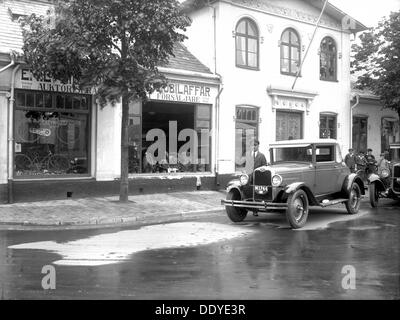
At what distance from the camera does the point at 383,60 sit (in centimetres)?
2045

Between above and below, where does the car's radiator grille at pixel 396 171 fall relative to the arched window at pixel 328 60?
below

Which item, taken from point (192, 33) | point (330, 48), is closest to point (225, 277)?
point (192, 33)

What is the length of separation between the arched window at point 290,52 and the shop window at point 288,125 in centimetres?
169

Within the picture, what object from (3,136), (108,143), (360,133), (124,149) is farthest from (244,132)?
(3,136)

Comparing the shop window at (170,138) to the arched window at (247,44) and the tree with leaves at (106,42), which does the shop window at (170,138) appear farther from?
the tree with leaves at (106,42)

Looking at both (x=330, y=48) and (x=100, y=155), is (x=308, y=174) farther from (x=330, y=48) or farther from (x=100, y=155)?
(x=330, y=48)

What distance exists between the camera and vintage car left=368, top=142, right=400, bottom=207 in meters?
13.5

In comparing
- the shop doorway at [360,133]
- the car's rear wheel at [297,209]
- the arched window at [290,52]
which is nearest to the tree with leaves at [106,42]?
the car's rear wheel at [297,209]

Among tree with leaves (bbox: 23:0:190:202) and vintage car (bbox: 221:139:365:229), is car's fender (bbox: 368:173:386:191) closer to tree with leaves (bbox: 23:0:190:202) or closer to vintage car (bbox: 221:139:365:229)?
vintage car (bbox: 221:139:365:229)

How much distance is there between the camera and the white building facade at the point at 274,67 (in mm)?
17266

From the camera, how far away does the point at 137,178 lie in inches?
594

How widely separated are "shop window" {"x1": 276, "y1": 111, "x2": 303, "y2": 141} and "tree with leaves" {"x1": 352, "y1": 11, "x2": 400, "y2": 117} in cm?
390

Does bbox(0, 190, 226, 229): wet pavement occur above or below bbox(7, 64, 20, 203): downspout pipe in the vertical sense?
below

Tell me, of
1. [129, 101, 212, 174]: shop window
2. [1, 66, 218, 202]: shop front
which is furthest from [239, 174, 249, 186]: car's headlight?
[129, 101, 212, 174]: shop window
